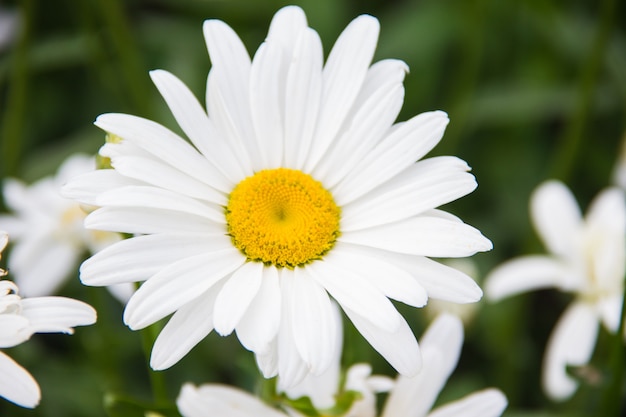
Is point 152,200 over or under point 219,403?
over

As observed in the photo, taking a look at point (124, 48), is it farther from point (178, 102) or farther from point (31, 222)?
point (178, 102)

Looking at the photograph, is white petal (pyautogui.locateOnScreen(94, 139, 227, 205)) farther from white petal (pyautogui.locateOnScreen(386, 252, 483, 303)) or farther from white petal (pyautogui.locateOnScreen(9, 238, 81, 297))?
white petal (pyautogui.locateOnScreen(9, 238, 81, 297))

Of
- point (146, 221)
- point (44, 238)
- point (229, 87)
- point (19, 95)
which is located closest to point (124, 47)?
point (19, 95)

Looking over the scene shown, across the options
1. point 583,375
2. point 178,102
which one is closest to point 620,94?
point 583,375

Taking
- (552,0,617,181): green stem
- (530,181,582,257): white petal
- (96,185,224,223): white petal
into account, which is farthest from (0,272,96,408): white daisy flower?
(552,0,617,181): green stem

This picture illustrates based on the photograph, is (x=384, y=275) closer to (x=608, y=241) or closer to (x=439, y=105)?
(x=608, y=241)

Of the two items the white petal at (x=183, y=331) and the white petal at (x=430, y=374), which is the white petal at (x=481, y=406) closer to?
the white petal at (x=430, y=374)
